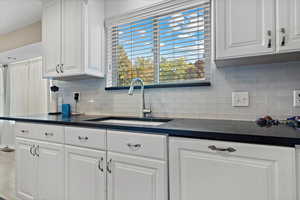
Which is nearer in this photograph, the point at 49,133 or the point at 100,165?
the point at 100,165

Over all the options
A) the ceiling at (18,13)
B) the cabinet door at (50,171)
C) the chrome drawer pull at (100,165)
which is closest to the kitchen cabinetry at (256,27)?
the chrome drawer pull at (100,165)

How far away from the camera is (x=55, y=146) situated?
1704mm

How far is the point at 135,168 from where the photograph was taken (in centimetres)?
130

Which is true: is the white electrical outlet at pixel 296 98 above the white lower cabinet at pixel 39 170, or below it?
above

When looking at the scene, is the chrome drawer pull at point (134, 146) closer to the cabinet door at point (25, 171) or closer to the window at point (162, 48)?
the window at point (162, 48)

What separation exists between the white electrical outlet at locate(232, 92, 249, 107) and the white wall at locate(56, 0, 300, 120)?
0.11 feet

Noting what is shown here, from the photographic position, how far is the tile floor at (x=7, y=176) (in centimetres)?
222

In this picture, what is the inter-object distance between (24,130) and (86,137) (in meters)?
0.88

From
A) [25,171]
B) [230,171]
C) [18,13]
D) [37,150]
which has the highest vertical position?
[18,13]

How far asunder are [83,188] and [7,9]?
2.76m

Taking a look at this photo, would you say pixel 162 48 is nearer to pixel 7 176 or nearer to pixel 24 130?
pixel 24 130

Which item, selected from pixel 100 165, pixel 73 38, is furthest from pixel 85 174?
pixel 73 38

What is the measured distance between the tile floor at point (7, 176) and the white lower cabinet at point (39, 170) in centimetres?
37

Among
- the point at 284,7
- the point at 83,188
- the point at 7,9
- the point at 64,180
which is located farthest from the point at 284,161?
the point at 7,9
